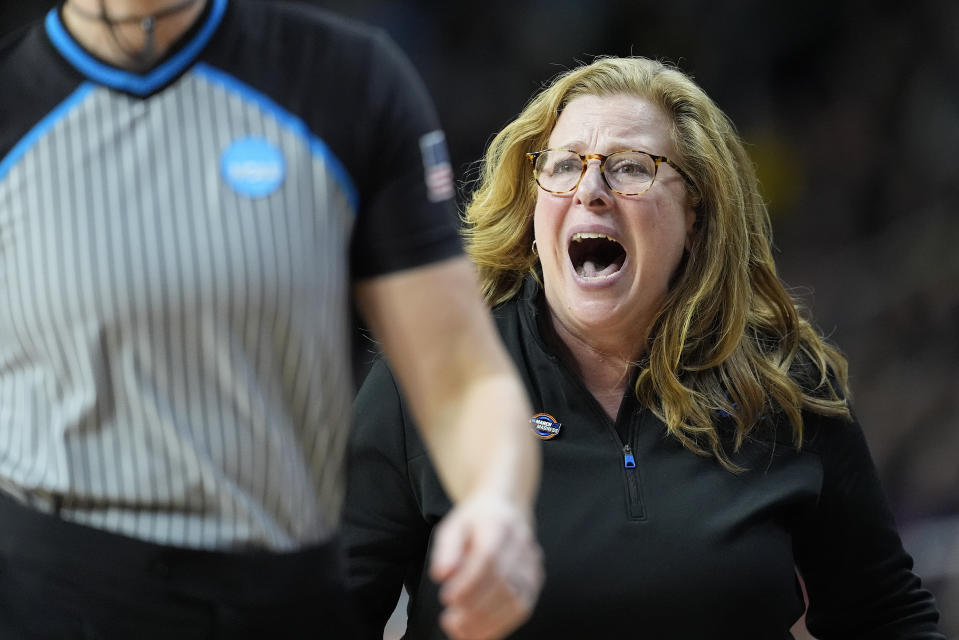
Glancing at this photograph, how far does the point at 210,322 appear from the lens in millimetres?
1328

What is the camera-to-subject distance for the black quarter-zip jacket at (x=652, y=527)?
2.47 meters

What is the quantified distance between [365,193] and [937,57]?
7.03 m

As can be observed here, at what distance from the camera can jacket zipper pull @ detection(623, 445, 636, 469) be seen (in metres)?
2.59

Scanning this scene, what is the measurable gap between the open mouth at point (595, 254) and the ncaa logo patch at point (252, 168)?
1.52 metres

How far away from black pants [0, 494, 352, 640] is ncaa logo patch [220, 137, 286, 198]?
0.38 metres

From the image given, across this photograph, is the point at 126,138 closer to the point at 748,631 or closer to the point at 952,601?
the point at 748,631

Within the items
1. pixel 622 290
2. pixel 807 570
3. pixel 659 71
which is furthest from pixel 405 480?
pixel 659 71

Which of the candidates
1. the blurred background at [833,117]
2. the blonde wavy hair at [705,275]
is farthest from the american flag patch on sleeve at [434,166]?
the blurred background at [833,117]

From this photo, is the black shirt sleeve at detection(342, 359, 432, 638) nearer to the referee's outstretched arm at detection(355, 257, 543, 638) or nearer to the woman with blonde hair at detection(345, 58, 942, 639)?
the woman with blonde hair at detection(345, 58, 942, 639)

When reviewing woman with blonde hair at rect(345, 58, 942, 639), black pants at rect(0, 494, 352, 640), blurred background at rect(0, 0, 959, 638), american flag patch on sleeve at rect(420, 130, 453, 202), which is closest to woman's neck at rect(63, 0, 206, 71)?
american flag patch on sleeve at rect(420, 130, 453, 202)

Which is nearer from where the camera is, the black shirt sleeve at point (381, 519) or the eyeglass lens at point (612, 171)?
the black shirt sleeve at point (381, 519)

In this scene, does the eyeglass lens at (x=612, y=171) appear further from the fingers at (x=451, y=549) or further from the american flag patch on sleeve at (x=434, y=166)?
the fingers at (x=451, y=549)

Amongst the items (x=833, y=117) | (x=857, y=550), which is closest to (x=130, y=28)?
(x=857, y=550)

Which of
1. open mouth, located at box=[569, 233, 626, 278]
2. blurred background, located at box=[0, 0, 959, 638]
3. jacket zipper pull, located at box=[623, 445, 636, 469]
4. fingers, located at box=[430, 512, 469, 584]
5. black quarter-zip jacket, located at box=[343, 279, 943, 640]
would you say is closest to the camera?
fingers, located at box=[430, 512, 469, 584]
